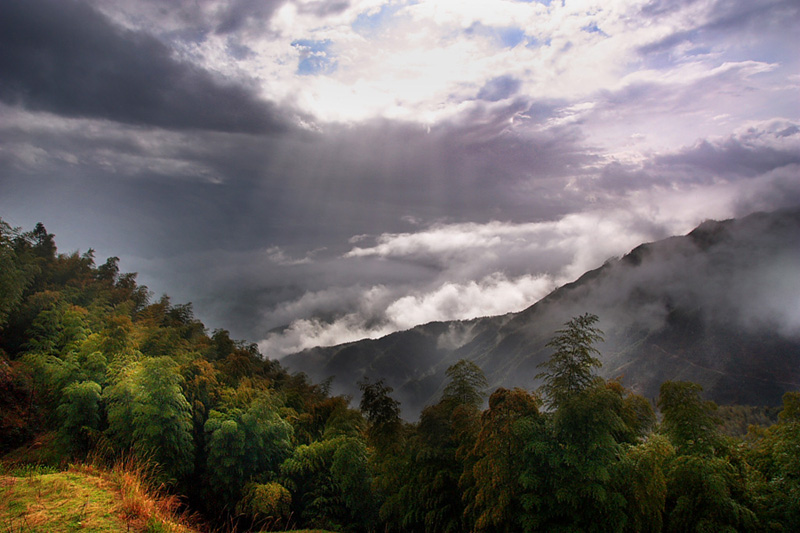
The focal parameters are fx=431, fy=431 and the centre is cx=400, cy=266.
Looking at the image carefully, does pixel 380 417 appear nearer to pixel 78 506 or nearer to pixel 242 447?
pixel 242 447

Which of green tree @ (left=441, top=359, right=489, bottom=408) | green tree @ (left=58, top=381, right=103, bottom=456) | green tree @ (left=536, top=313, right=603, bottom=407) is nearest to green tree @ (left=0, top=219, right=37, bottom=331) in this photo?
green tree @ (left=58, top=381, right=103, bottom=456)

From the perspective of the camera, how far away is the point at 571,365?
42.4 ft

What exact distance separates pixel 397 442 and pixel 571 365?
8882 mm

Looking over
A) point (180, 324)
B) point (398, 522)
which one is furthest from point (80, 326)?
point (398, 522)

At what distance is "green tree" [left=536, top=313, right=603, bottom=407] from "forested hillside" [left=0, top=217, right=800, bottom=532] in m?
0.06

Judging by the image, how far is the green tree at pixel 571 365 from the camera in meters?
12.8

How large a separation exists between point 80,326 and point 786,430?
37.1 m

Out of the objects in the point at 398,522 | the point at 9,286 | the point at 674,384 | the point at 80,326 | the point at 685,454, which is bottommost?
the point at 398,522

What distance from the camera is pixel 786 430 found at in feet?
42.9

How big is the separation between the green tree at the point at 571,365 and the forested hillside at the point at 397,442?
0.06 m

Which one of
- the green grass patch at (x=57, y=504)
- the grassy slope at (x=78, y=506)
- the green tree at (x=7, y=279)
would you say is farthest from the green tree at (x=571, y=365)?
the green tree at (x=7, y=279)

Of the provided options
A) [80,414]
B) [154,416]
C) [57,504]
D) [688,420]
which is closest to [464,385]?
[688,420]

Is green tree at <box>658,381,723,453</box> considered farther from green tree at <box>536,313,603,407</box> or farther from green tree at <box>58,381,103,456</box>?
green tree at <box>58,381,103,456</box>

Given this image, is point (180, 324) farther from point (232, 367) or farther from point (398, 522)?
point (398, 522)
